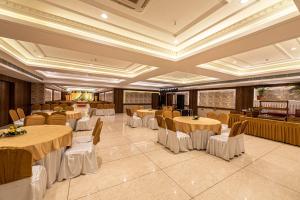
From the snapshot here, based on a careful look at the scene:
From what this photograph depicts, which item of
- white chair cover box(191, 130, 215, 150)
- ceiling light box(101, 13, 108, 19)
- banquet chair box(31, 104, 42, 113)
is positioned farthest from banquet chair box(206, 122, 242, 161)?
banquet chair box(31, 104, 42, 113)

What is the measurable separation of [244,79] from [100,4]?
7.77 meters

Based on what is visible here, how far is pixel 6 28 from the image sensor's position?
245cm

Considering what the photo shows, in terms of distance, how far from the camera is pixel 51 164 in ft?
7.53

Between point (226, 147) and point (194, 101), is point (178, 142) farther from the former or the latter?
point (194, 101)

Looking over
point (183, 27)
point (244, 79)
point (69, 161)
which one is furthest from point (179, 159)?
point (244, 79)

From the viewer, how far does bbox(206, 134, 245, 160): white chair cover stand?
3.34 metres

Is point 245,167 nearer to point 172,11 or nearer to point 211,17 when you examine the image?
point 211,17

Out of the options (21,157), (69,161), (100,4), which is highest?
(100,4)

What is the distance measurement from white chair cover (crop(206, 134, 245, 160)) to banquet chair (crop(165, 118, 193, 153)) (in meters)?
0.58

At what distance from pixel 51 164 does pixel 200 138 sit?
368cm

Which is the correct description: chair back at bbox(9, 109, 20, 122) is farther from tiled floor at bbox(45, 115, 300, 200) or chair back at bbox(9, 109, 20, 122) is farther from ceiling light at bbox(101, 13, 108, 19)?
ceiling light at bbox(101, 13, 108, 19)

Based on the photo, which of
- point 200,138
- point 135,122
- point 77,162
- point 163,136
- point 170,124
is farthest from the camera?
point 135,122

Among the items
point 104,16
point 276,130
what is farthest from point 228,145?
point 104,16

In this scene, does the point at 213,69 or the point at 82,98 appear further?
the point at 82,98
